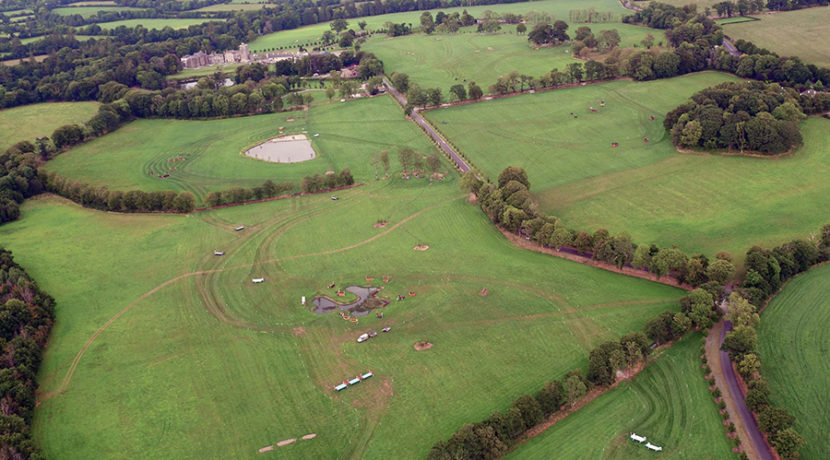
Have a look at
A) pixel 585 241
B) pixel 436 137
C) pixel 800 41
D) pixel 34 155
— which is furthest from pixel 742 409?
pixel 800 41

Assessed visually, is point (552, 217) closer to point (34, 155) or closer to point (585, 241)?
point (585, 241)

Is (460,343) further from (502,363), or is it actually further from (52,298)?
(52,298)

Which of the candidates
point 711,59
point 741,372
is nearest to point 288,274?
point 741,372

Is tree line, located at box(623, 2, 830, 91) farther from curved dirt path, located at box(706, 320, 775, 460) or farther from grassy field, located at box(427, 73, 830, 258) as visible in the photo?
curved dirt path, located at box(706, 320, 775, 460)

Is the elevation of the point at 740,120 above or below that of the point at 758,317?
above

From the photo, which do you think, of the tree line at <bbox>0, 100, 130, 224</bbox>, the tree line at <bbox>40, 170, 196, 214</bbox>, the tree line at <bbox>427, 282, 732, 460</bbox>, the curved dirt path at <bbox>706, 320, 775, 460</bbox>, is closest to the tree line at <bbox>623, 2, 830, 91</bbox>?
the tree line at <bbox>427, 282, 732, 460</bbox>
